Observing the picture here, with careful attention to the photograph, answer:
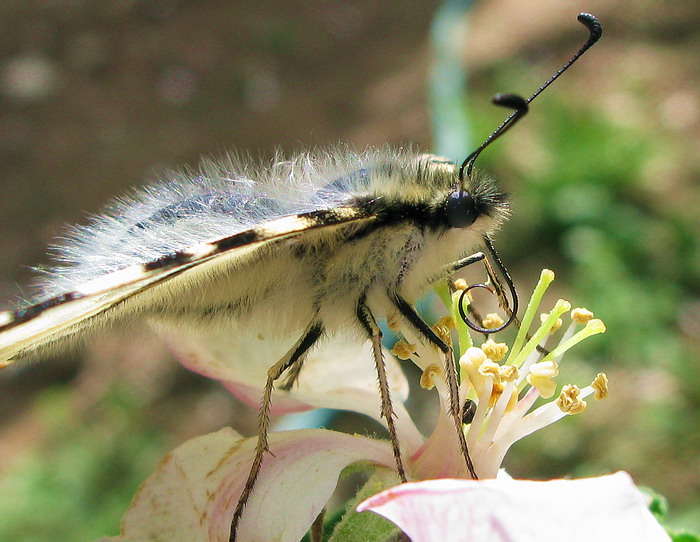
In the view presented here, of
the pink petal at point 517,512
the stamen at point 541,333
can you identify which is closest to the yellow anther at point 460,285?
the stamen at point 541,333

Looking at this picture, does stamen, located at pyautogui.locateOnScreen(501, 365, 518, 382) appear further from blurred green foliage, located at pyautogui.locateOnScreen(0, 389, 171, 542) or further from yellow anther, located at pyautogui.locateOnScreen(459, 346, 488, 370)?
blurred green foliage, located at pyautogui.locateOnScreen(0, 389, 171, 542)

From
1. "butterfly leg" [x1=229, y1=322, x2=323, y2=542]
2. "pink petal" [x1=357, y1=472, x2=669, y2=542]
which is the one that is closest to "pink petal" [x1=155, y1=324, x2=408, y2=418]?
"butterfly leg" [x1=229, y1=322, x2=323, y2=542]

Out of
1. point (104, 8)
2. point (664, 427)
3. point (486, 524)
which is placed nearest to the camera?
point (486, 524)

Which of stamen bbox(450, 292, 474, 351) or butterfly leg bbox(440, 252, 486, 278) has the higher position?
butterfly leg bbox(440, 252, 486, 278)

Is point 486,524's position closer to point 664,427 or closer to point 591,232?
point 664,427

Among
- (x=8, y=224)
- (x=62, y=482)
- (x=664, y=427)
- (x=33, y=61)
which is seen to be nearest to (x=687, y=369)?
(x=664, y=427)

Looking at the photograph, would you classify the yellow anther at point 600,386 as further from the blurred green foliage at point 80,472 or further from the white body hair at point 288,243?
the blurred green foliage at point 80,472
